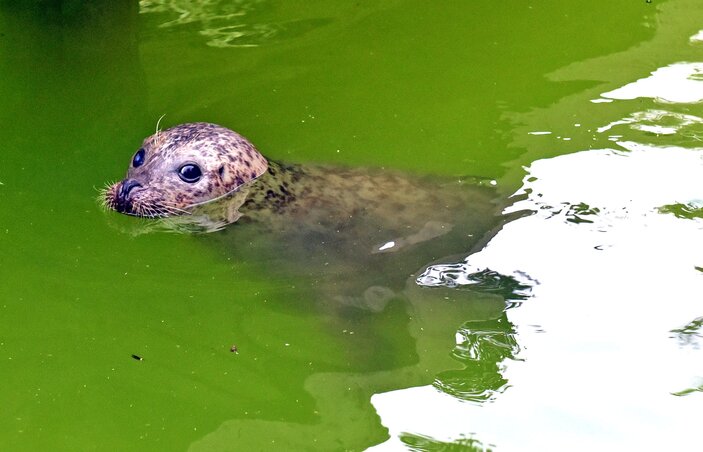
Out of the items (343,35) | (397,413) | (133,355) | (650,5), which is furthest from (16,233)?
(650,5)

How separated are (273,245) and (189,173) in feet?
2.63

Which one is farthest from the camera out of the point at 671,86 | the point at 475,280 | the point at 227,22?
the point at 227,22

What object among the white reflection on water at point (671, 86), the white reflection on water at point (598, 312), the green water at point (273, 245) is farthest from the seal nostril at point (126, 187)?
the white reflection on water at point (671, 86)

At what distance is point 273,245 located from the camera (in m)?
5.21

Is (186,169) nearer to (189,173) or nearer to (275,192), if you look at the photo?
(189,173)

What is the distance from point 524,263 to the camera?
481 centimetres

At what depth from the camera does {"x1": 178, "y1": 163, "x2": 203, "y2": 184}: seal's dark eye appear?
5.60m

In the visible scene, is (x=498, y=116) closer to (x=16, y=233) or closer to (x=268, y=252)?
(x=268, y=252)

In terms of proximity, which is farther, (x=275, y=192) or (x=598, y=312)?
(x=275, y=192)

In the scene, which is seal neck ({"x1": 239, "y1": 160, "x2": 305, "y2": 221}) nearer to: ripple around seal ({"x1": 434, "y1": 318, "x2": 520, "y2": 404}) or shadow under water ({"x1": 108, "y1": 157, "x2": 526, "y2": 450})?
shadow under water ({"x1": 108, "y1": 157, "x2": 526, "y2": 450})

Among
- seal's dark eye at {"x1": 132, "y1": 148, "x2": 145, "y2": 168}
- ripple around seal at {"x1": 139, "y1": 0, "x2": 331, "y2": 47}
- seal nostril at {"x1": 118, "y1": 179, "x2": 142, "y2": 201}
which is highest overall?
ripple around seal at {"x1": 139, "y1": 0, "x2": 331, "y2": 47}

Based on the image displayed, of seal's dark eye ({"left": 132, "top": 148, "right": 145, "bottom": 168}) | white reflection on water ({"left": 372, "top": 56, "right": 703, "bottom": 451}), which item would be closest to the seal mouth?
seal's dark eye ({"left": 132, "top": 148, "right": 145, "bottom": 168})

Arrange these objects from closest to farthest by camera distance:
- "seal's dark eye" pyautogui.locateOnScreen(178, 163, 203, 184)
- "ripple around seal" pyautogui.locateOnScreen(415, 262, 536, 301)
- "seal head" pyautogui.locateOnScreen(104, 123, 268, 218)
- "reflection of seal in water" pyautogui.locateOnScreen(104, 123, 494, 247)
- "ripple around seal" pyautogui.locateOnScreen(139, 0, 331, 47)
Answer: "ripple around seal" pyautogui.locateOnScreen(415, 262, 536, 301) → "reflection of seal in water" pyautogui.locateOnScreen(104, 123, 494, 247) → "seal head" pyautogui.locateOnScreen(104, 123, 268, 218) → "seal's dark eye" pyautogui.locateOnScreen(178, 163, 203, 184) → "ripple around seal" pyautogui.locateOnScreen(139, 0, 331, 47)

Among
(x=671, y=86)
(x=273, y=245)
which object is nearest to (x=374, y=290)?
(x=273, y=245)
